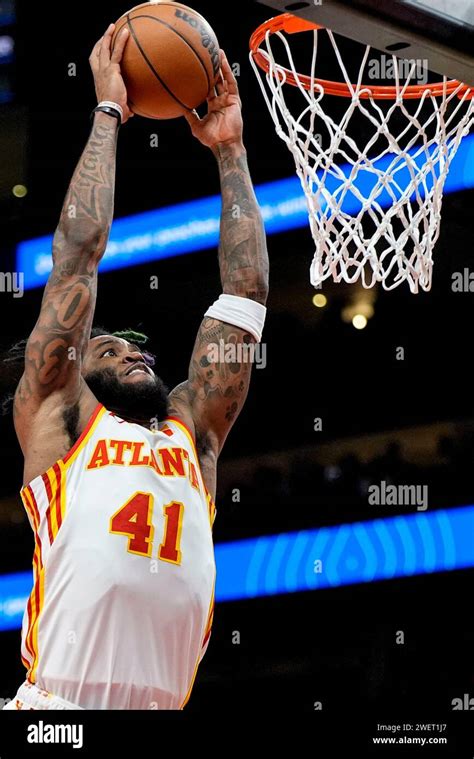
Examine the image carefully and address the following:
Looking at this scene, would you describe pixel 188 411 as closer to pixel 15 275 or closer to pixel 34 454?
pixel 34 454

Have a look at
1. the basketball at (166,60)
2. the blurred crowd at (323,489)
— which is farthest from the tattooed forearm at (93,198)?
the blurred crowd at (323,489)

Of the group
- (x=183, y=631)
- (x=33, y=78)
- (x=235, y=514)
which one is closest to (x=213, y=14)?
(x=33, y=78)

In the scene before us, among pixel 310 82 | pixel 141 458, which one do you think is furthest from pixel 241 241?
pixel 310 82

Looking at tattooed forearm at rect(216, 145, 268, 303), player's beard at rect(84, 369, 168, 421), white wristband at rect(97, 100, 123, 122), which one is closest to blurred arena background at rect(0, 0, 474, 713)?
tattooed forearm at rect(216, 145, 268, 303)

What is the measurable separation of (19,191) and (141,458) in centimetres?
572

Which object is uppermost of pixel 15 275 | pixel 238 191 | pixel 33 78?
pixel 33 78

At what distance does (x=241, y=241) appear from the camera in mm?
4203

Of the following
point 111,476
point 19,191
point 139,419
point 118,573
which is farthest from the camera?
point 19,191

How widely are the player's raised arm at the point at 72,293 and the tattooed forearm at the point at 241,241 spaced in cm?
47

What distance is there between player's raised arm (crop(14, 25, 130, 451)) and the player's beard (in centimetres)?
20

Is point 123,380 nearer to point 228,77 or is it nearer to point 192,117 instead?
point 192,117

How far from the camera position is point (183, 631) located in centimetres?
370

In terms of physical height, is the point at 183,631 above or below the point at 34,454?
below

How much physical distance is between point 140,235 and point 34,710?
585 cm
